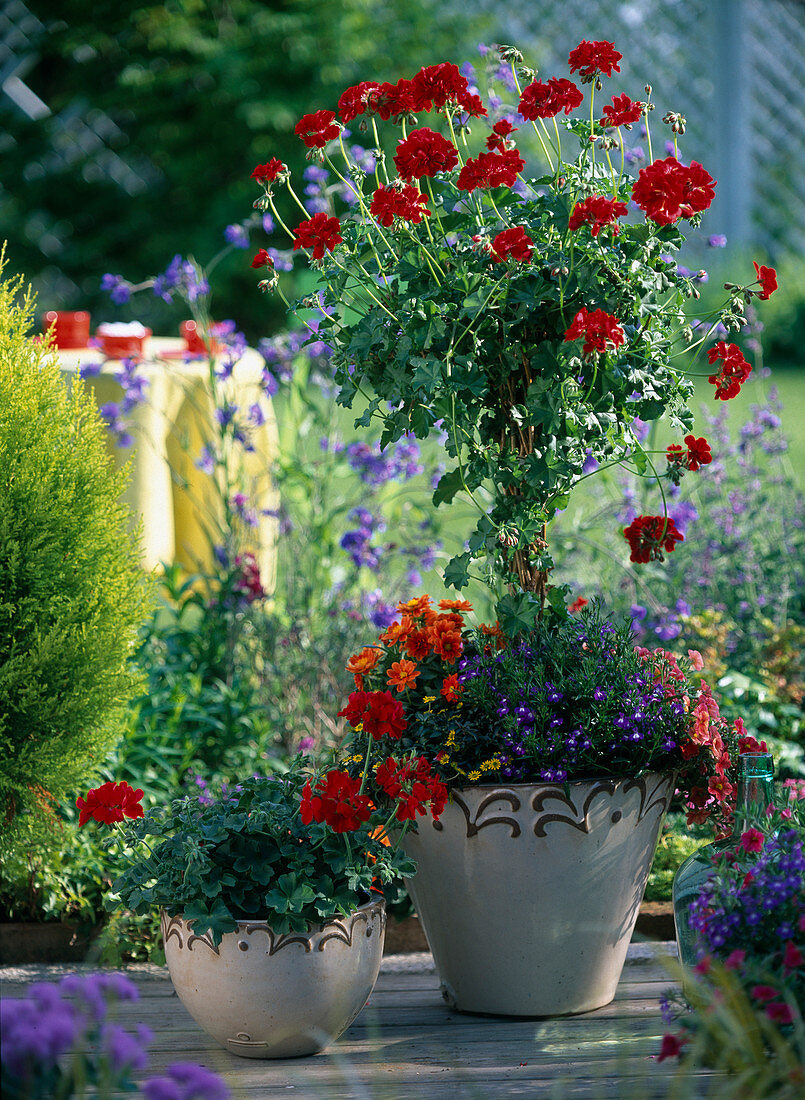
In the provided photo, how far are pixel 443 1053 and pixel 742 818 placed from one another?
20.9 inches

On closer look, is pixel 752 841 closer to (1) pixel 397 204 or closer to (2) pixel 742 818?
(2) pixel 742 818

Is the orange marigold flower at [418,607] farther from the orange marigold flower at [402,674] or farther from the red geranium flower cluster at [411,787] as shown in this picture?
the red geranium flower cluster at [411,787]

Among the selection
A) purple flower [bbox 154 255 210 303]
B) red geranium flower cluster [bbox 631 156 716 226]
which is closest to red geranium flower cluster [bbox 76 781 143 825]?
red geranium flower cluster [bbox 631 156 716 226]

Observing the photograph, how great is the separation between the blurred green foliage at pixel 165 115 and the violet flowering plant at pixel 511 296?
301 inches

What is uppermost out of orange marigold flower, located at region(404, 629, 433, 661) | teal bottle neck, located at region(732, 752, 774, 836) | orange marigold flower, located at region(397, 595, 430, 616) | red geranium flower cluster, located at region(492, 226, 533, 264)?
red geranium flower cluster, located at region(492, 226, 533, 264)

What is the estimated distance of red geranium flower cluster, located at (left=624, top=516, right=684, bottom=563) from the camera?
1985 millimetres

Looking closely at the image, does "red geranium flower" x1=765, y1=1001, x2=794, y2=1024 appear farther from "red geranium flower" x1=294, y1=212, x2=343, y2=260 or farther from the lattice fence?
the lattice fence

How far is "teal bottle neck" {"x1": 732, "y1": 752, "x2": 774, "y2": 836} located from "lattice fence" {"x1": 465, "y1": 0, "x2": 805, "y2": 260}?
798 cm

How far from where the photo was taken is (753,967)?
4.31ft

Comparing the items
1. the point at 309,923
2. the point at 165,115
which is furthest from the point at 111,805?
the point at 165,115

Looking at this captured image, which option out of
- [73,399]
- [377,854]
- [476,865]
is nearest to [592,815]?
[476,865]

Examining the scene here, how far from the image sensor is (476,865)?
1.78 meters

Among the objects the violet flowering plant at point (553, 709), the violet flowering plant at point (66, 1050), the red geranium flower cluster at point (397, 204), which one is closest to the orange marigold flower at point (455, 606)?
the violet flowering plant at point (553, 709)

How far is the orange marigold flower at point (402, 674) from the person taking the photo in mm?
1837
